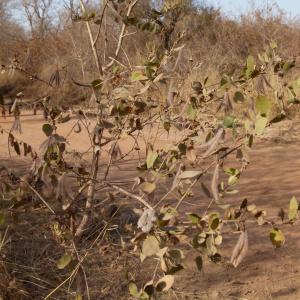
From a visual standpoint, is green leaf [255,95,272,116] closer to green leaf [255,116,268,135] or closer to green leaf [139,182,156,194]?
green leaf [255,116,268,135]

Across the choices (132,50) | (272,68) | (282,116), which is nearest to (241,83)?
(272,68)

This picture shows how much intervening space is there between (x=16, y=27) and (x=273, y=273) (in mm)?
25281

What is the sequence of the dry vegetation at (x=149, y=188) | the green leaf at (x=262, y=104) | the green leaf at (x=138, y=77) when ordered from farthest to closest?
the green leaf at (x=138, y=77), the dry vegetation at (x=149, y=188), the green leaf at (x=262, y=104)

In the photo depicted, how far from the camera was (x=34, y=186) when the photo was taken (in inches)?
80.0

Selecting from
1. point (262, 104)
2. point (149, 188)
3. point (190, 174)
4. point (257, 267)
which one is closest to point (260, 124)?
point (262, 104)

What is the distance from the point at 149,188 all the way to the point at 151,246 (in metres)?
0.22

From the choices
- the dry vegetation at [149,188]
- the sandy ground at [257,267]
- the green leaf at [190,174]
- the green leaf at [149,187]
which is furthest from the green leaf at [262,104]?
the sandy ground at [257,267]

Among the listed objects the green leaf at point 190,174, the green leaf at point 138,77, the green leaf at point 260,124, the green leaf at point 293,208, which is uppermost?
the green leaf at point 138,77

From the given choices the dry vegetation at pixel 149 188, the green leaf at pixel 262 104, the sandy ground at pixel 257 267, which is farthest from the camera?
the sandy ground at pixel 257 267

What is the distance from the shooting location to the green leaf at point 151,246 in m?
1.30

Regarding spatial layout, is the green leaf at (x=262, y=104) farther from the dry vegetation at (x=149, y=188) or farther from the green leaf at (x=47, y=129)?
the green leaf at (x=47, y=129)

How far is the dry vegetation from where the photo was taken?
145 centimetres

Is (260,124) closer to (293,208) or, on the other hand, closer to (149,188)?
(293,208)

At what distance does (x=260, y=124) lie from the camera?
52.0 inches
